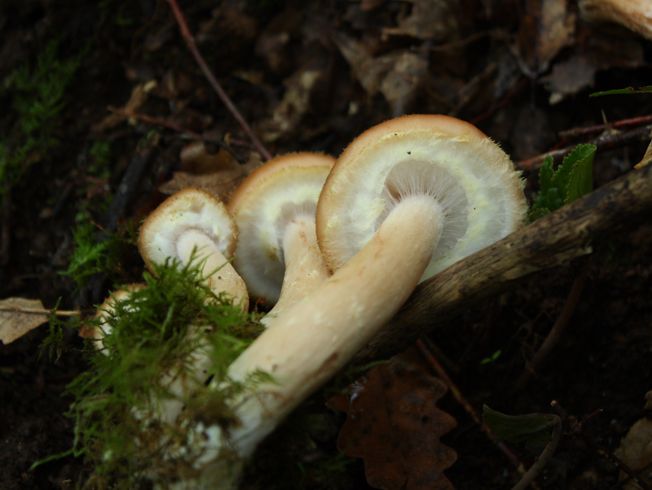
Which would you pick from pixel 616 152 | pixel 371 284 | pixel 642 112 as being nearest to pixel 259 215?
pixel 371 284

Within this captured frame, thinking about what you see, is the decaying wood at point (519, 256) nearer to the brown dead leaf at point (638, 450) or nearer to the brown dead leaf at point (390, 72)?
the brown dead leaf at point (638, 450)

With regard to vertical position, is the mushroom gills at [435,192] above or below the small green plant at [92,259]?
below

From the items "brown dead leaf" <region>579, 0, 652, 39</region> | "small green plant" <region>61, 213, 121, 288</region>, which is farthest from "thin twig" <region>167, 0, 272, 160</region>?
"brown dead leaf" <region>579, 0, 652, 39</region>

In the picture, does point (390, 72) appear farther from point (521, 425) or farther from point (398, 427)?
point (521, 425)

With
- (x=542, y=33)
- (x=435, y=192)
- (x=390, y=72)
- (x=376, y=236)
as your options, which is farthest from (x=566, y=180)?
(x=390, y=72)

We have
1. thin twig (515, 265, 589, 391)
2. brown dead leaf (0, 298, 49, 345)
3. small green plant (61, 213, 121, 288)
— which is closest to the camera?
thin twig (515, 265, 589, 391)

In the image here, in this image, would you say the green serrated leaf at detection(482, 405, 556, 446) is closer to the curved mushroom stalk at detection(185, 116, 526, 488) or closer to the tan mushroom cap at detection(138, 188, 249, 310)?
the curved mushroom stalk at detection(185, 116, 526, 488)

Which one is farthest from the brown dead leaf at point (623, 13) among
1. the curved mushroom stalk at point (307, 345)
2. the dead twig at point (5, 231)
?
the dead twig at point (5, 231)
